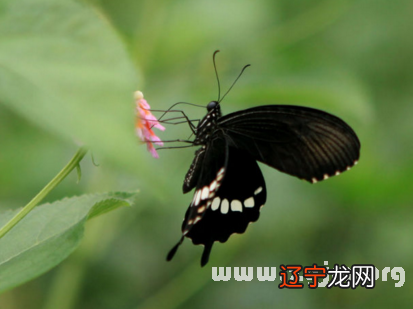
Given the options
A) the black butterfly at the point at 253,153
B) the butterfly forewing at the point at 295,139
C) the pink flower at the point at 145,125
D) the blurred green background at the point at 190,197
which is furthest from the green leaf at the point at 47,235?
the blurred green background at the point at 190,197

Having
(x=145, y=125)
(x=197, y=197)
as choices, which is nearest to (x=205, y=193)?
(x=197, y=197)

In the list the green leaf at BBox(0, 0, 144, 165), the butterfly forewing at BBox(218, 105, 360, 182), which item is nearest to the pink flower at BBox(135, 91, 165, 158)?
the butterfly forewing at BBox(218, 105, 360, 182)

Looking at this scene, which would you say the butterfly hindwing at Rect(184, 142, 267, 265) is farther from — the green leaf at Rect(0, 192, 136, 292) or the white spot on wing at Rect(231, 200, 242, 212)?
the green leaf at Rect(0, 192, 136, 292)

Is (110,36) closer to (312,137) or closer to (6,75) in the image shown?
(6,75)

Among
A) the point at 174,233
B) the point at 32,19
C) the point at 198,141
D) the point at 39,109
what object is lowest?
the point at 39,109

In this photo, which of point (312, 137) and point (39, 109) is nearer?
point (39, 109)

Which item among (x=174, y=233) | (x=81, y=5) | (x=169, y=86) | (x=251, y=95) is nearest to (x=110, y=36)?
(x=81, y=5)

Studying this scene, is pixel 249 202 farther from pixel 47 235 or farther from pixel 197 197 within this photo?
pixel 47 235
